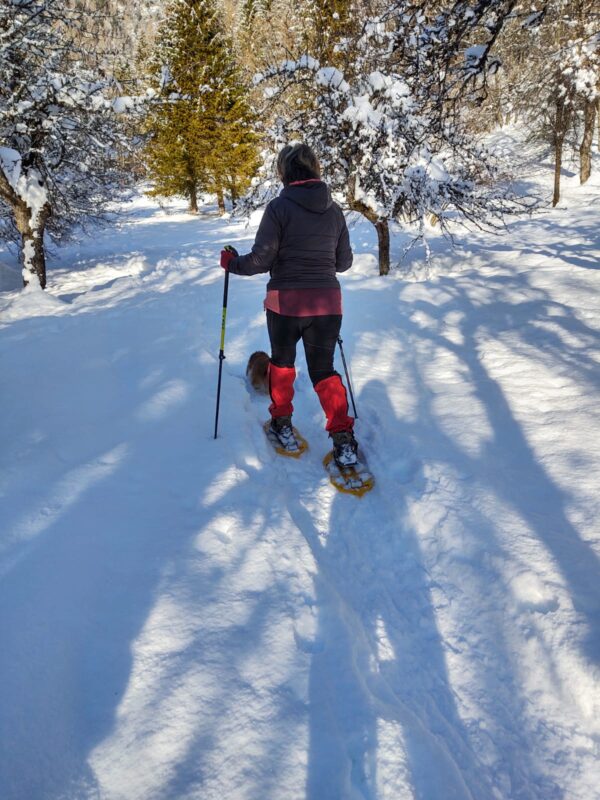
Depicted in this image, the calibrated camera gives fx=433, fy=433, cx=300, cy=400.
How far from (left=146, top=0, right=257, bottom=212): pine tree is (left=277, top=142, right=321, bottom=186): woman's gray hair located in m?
22.3

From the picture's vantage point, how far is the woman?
3.05 m

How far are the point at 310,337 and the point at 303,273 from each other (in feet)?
1.62

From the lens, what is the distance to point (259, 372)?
15.5ft

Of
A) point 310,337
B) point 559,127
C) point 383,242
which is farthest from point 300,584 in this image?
point 559,127

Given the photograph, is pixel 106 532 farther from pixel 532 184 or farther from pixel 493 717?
pixel 532 184

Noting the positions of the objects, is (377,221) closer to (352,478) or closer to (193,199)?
(352,478)

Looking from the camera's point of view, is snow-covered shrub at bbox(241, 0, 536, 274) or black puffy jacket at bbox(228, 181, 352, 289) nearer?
black puffy jacket at bbox(228, 181, 352, 289)

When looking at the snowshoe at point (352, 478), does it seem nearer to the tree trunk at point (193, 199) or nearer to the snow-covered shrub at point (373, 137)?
the snow-covered shrub at point (373, 137)

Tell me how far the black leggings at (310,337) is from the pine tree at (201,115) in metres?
22.6

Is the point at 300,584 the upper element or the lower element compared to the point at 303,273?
lower

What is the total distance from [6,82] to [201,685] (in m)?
11.6

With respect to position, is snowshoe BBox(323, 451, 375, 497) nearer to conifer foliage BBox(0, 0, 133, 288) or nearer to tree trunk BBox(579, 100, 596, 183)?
conifer foliage BBox(0, 0, 133, 288)

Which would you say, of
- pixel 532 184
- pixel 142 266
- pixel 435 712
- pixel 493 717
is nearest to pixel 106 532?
pixel 435 712

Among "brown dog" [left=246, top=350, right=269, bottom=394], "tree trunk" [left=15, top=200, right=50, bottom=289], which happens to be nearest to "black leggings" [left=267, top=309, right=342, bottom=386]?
"brown dog" [left=246, top=350, right=269, bottom=394]
